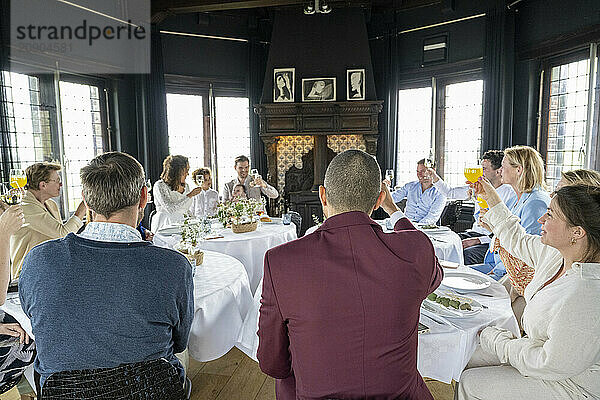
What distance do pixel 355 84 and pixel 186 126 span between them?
283 cm

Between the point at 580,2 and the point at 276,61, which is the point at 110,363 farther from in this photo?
the point at 276,61

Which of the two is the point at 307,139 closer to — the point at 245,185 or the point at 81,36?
the point at 245,185

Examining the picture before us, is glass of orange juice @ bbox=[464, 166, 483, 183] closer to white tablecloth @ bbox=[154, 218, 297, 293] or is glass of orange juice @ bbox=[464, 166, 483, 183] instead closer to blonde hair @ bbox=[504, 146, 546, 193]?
blonde hair @ bbox=[504, 146, 546, 193]

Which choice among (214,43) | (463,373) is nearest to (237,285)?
(463,373)

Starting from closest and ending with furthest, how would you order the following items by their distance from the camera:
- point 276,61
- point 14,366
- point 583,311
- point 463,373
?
1. point 583,311
2. point 463,373
3. point 14,366
4. point 276,61

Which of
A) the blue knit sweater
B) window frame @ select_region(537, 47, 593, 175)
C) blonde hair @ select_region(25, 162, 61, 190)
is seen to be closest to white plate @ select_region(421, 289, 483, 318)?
the blue knit sweater

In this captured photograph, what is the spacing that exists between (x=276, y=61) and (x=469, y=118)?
10.3 feet

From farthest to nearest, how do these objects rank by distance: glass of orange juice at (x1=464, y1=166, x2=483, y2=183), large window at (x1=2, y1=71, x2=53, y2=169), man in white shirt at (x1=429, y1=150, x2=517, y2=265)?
large window at (x1=2, y1=71, x2=53, y2=169), man in white shirt at (x1=429, y1=150, x2=517, y2=265), glass of orange juice at (x1=464, y1=166, x2=483, y2=183)

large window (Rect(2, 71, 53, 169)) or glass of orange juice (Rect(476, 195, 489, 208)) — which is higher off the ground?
large window (Rect(2, 71, 53, 169))

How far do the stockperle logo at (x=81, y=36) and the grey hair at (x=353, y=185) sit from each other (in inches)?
180

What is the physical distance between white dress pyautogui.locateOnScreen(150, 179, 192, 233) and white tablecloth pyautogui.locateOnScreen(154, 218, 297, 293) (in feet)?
2.67

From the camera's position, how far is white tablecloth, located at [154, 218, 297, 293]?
11.4ft

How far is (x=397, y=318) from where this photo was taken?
4.19 feet

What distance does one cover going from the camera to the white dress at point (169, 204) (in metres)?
4.46
